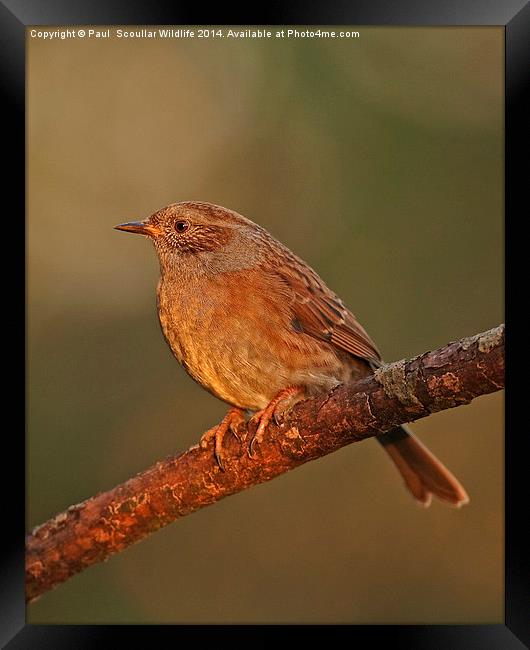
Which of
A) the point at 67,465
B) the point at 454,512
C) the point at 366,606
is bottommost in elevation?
the point at 366,606

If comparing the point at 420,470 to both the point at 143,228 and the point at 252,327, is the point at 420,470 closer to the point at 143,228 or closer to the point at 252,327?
the point at 252,327

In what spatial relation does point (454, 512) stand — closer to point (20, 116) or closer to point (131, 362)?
point (131, 362)

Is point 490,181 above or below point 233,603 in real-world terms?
above

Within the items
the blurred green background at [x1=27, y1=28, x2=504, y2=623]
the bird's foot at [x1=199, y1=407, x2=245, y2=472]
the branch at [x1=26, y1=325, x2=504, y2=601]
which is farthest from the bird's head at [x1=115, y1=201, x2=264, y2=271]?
the branch at [x1=26, y1=325, x2=504, y2=601]

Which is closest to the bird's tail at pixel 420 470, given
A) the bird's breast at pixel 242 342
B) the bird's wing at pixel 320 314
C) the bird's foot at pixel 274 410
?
the bird's wing at pixel 320 314

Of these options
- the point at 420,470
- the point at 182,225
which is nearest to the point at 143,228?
the point at 182,225

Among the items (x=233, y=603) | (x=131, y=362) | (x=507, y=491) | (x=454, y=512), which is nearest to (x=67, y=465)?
(x=131, y=362)
